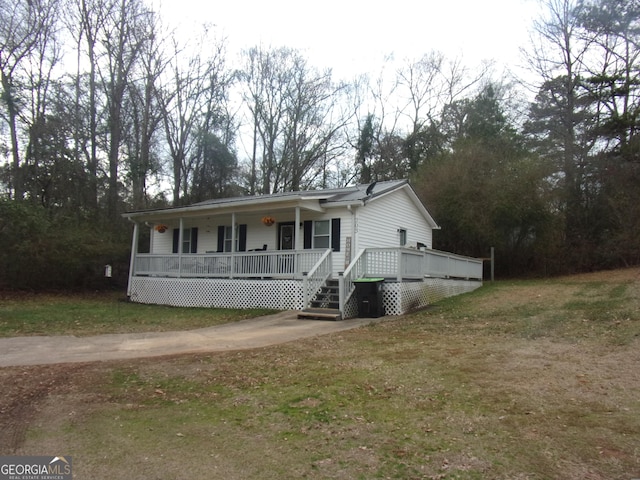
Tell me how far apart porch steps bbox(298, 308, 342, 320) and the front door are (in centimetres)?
483

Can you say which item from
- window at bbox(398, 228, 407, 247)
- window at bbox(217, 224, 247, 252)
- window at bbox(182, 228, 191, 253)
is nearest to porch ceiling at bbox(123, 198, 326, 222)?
window at bbox(217, 224, 247, 252)

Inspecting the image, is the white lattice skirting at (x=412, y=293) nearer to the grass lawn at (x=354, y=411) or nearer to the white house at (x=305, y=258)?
the white house at (x=305, y=258)

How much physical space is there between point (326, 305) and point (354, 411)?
8370mm

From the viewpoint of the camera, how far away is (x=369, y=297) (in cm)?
1234

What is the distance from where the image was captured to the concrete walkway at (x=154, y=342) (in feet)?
24.4

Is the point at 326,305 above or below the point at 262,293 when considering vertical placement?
below

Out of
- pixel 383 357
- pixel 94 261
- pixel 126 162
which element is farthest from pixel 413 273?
pixel 126 162

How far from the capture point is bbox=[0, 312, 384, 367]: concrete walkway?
24.4ft

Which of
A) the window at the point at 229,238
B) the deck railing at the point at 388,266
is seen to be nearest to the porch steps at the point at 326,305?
the deck railing at the point at 388,266

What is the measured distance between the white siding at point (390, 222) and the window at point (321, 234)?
116 cm

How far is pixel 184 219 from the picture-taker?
18922 millimetres

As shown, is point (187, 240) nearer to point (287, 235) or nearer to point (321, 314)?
point (287, 235)

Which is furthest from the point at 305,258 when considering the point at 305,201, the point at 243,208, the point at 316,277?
the point at 243,208

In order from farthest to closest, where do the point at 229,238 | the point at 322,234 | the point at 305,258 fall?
the point at 229,238
the point at 322,234
the point at 305,258
